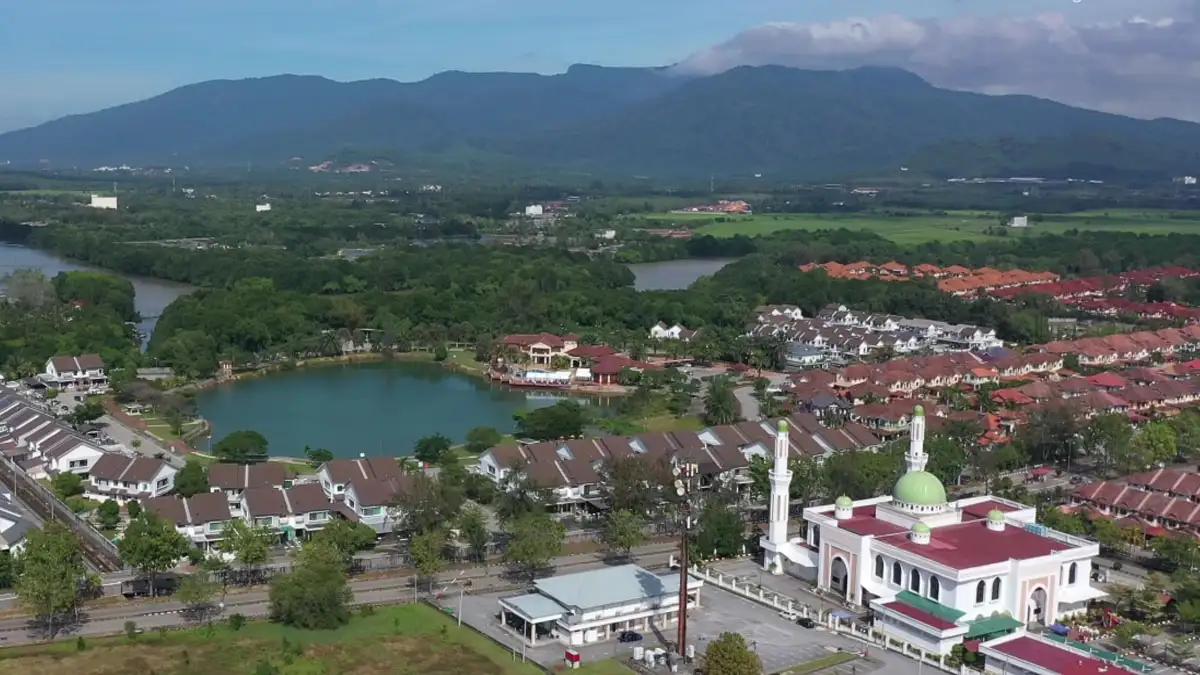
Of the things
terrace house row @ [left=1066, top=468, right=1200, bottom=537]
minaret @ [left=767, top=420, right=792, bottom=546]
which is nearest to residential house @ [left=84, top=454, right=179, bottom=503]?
minaret @ [left=767, top=420, right=792, bottom=546]

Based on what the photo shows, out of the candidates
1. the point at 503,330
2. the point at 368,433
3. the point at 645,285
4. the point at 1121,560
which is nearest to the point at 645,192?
the point at 645,285

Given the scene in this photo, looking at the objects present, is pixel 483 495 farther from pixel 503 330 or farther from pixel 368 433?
pixel 503 330

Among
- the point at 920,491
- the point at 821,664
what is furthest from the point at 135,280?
the point at 821,664

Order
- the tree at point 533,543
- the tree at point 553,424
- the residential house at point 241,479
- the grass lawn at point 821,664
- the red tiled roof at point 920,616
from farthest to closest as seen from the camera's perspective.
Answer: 1. the tree at point 553,424
2. the residential house at point 241,479
3. the tree at point 533,543
4. the red tiled roof at point 920,616
5. the grass lawn at point 821,664

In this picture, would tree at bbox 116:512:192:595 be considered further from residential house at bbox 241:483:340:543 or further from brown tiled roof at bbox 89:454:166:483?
brown tiled roof at bbox 89:454:166:483

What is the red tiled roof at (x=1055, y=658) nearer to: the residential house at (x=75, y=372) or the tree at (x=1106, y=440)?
the tree at (x=1106, y=440)

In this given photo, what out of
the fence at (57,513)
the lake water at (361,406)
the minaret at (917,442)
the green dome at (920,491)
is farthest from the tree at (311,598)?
the lake water at (361,406)

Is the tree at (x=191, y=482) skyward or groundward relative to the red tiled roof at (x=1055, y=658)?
skyward
